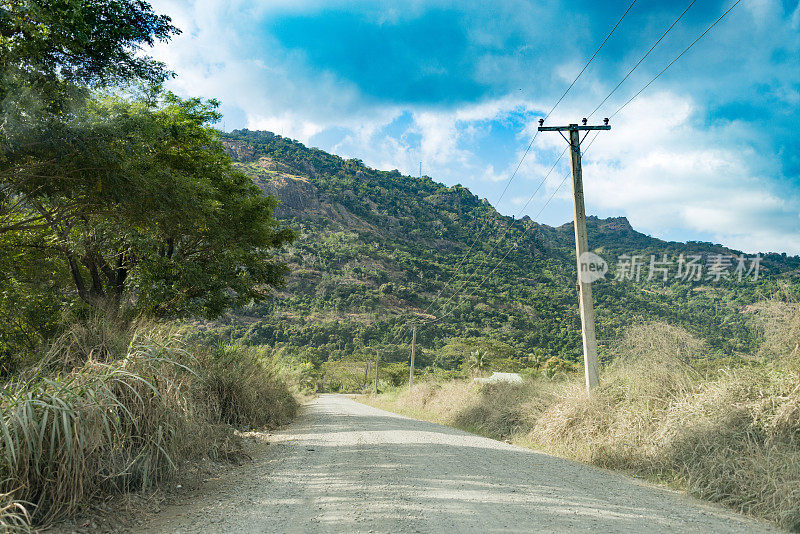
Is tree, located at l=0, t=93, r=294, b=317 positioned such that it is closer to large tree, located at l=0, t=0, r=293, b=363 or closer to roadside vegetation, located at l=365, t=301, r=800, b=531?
large tree, located at l=0, t=0, r=293, b=363

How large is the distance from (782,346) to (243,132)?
147698 mm

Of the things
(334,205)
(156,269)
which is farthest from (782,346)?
(334,205)

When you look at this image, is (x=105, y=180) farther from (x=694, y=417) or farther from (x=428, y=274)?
(x=428, y=274)

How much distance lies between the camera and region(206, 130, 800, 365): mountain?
3372 cm

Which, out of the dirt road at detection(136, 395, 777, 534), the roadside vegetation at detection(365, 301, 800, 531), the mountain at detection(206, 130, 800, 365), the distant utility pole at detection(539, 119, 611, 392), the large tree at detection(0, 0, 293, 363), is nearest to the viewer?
the dirt road at detection(136, 395, 777, 534)

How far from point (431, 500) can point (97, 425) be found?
3.34 metres

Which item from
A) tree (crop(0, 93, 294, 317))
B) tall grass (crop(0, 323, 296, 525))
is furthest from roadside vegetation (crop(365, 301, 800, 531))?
tree (crop(0, 93, 294, 317))

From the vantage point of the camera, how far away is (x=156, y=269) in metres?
11.4

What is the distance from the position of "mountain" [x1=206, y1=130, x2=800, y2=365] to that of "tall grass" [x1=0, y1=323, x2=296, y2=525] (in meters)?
8.82

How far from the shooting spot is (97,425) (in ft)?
13.1

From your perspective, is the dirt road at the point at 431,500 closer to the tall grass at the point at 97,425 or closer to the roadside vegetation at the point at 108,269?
the tall grass at the point at 97,425

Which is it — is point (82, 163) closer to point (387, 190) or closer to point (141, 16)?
point (141, 16)

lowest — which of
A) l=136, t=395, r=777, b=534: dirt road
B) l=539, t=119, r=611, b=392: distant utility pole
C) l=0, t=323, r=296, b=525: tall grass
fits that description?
l=136, t=395, r=777, b=534: dirt road

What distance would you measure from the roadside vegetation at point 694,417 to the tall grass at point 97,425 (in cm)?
654
